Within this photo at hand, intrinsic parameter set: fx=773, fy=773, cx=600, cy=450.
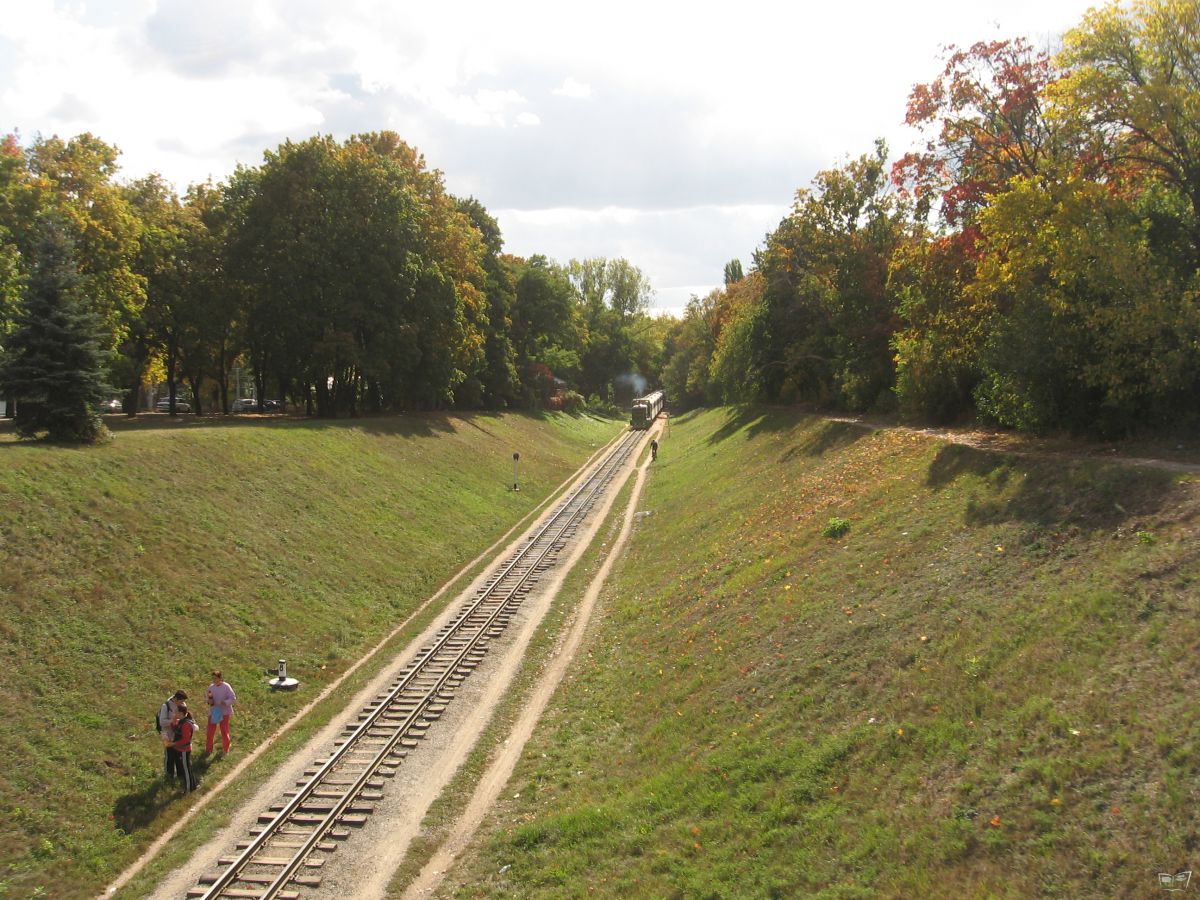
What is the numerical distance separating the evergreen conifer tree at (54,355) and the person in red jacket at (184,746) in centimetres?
1246

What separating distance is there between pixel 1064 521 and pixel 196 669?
17.0m

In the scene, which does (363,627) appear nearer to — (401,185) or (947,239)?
(947,239)

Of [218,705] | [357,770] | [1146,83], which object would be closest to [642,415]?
[1146,83]

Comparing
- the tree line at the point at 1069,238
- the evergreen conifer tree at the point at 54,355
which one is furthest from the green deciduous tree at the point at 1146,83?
the evergreen conifer tree at the point at 54,355

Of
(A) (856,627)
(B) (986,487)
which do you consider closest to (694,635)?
(A) (856,627)

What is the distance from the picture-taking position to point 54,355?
2127 cm

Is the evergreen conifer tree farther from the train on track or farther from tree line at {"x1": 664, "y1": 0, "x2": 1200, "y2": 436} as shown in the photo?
the train on track

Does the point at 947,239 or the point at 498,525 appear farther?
the point at 498,525

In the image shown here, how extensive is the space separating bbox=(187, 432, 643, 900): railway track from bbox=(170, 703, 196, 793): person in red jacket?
194 centimetres

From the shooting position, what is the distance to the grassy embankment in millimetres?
12000

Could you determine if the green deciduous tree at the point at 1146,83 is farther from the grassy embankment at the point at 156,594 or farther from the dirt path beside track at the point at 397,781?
the grassy embankment at the point at 156,594

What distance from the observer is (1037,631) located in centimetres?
1059

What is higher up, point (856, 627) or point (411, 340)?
point (411, 340)

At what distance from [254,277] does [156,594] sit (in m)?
28.8
